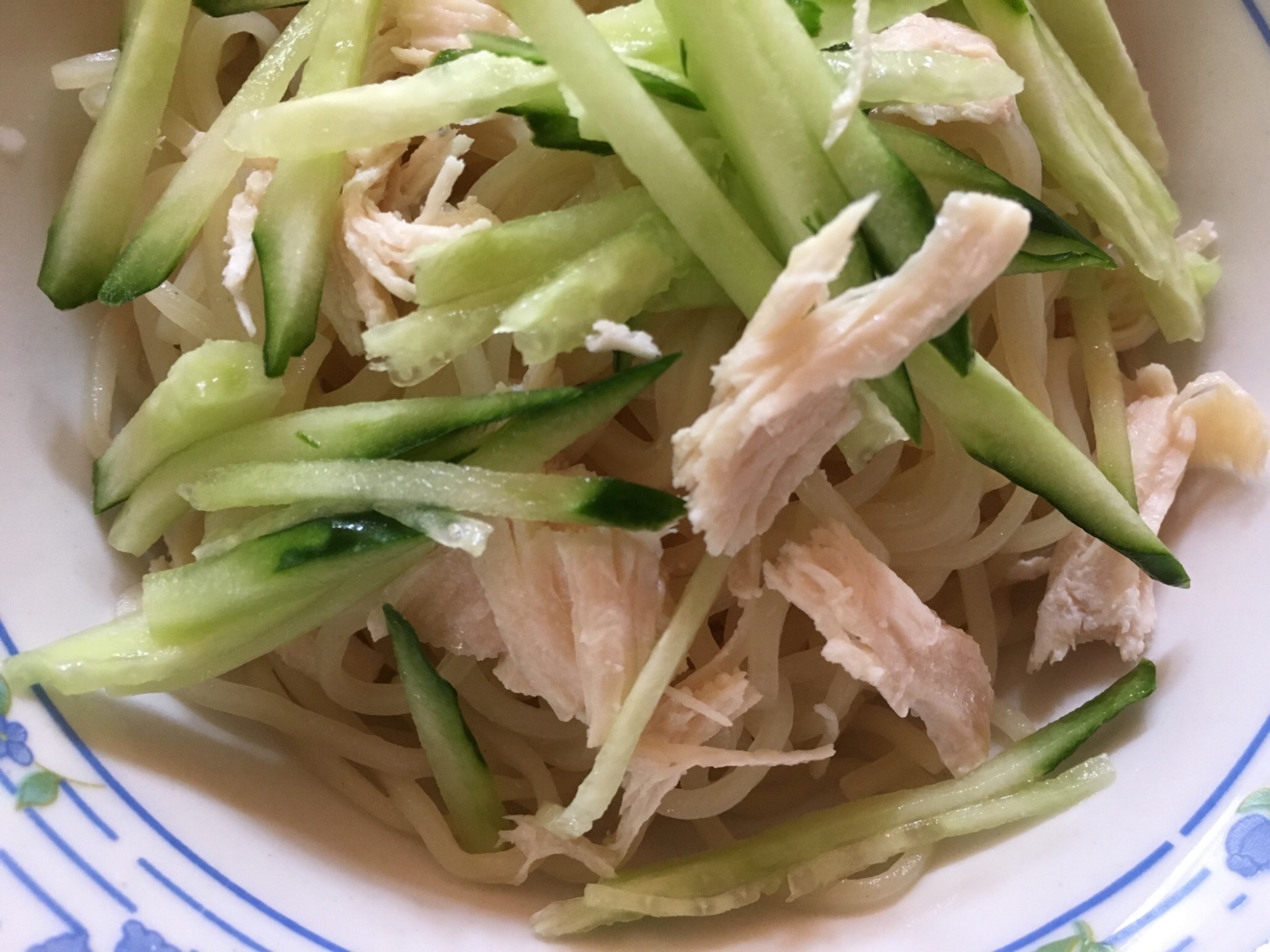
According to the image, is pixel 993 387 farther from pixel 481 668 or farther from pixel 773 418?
pixel 481 668

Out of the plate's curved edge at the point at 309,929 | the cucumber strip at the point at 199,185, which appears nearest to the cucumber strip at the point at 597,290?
the cucumber strip at the point at 199,185

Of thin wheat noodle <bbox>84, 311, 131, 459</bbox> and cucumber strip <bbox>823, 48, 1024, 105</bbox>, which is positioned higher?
cucumber strip <bbox>823, 48, 1024, 105</bbox>

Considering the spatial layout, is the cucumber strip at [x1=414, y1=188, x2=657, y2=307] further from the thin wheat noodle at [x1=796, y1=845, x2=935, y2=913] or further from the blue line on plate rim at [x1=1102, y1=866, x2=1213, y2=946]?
the blue line on plate rim at [x1=1102, y1=866, x2=1213, y2=946]

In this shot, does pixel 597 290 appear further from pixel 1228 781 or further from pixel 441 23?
pixel 1228 781

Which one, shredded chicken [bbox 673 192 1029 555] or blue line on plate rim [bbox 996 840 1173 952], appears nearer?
shredded chicken [bbox 673 192 1029 555]

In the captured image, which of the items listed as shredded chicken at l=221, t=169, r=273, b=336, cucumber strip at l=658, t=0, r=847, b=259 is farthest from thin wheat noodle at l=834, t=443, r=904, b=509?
shredded chicken at l=221, t=169, r=273, b=336

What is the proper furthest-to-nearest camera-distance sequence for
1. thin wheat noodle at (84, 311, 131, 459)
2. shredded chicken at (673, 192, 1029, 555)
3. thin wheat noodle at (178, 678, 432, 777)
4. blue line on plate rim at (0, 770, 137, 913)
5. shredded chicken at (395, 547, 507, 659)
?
thin wheat noodle at (84, 311, 131, 459), thin wheat noodle at (178, 678, 432, 777), shredded chicken at (395, 547, 507, 659), blue line on plate rim at (0, 770, 137, 913), shredded chicken at (673, 192, 1029, 555)

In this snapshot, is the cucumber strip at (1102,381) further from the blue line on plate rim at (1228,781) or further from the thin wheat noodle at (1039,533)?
the blue line on plate rim at (1228,781)

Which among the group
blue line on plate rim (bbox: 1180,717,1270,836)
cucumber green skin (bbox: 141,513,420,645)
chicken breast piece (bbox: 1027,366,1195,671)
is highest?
cucumber green skin (bbox: 141,513,420,645)
